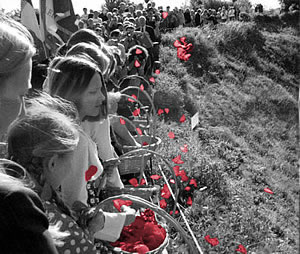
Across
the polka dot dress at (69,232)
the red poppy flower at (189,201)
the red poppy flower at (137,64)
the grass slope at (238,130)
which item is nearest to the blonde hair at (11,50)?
the polka dot dress at (69,232)

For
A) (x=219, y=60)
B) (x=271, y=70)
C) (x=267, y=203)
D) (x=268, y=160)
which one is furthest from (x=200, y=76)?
(x=267, y=203)

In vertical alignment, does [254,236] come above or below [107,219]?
below

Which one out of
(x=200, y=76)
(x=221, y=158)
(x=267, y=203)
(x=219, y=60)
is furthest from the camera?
(x=219, y=60)

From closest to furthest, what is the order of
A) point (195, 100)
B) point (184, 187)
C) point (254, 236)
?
point (254, 236)
point (184, 187)
point (195, 100)

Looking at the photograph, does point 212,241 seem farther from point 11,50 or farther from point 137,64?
point 137,64

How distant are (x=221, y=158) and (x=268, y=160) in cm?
118

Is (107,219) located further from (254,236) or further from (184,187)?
(184,187)

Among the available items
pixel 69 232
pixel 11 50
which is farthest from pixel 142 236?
pixel 11 50

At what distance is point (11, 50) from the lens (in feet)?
3.46

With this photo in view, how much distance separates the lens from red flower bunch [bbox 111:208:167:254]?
1.48m

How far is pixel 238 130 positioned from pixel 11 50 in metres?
6.84

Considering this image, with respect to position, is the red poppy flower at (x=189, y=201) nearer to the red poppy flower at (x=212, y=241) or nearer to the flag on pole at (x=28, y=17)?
the red poppy flower at (x=212, y=241)

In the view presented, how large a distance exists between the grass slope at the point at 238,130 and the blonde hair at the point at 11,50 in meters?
1.86

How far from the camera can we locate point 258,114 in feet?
28.5
